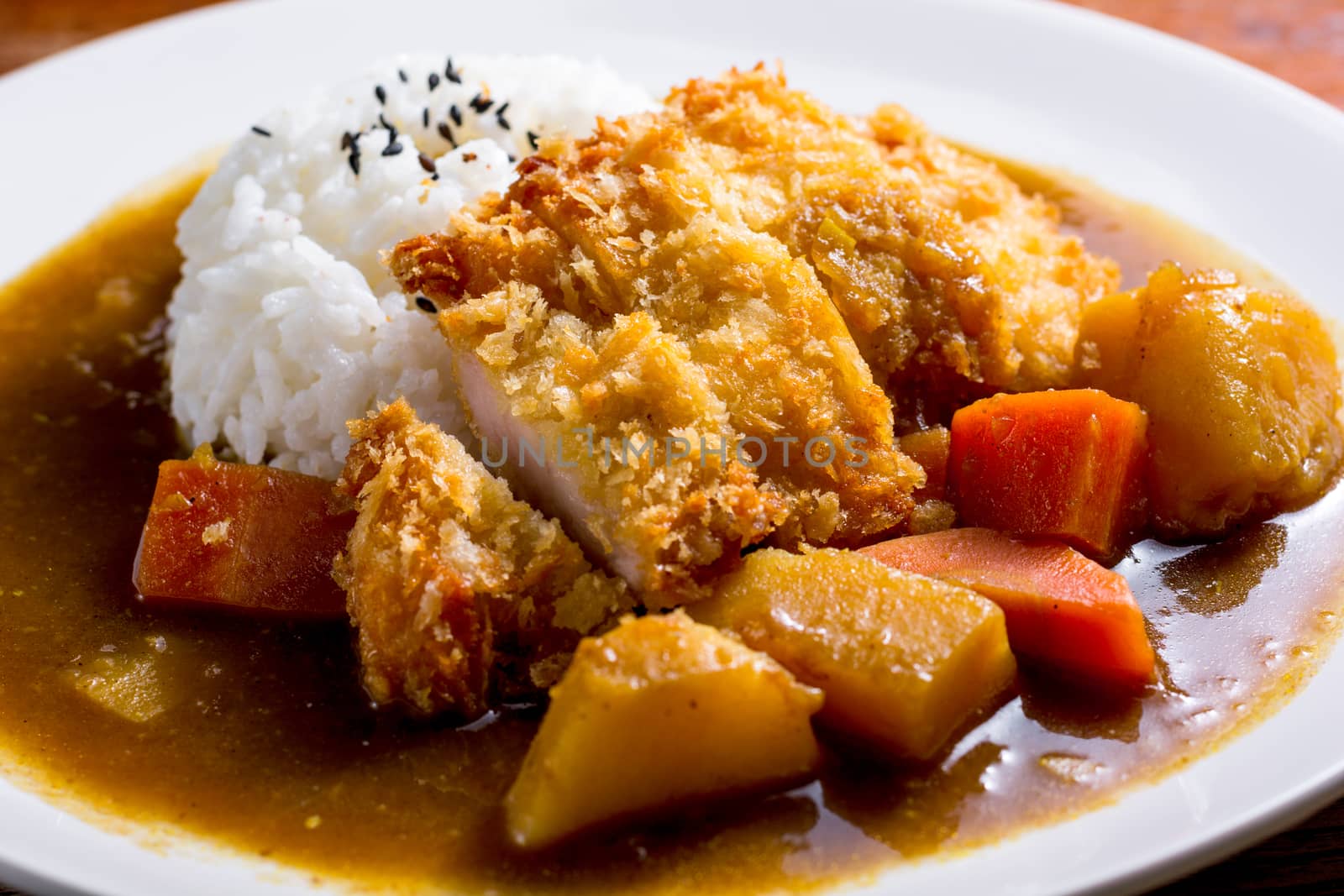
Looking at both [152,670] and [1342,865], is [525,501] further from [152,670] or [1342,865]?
[1342,865]

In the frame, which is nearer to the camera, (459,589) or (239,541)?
(459,589)

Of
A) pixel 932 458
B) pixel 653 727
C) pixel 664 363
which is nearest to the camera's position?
pixel 653 727

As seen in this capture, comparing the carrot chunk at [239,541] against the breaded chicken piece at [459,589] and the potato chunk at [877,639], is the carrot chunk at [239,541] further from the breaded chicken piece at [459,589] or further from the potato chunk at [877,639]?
the potato chunk at [877,639]

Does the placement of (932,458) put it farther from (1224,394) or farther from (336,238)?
(336,238)

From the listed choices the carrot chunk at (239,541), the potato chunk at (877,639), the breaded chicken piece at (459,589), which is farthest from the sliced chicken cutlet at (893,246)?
the carrot chunk at (239,541)

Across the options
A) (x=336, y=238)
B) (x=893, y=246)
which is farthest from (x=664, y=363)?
(x=336, y=238)

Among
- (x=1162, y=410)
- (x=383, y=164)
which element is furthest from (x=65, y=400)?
(x=1162, y=410)
